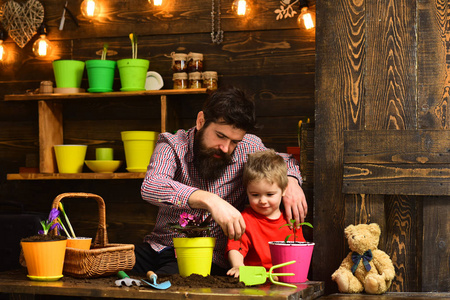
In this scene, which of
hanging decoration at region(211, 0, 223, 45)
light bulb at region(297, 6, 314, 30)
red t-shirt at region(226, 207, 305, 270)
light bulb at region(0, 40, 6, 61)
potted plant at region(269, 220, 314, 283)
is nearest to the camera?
potted plant at region(269, 220, 314, 283)

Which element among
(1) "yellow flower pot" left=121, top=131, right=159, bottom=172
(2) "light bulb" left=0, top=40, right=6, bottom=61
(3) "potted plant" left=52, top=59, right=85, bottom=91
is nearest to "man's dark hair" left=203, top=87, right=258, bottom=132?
(1) "yellow flower pot" left=121, top=131, right=159, bottom=172

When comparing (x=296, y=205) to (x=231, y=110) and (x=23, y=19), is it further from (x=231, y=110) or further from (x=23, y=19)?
(x=23, y=19)

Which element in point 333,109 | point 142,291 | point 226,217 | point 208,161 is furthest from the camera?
point 208,161

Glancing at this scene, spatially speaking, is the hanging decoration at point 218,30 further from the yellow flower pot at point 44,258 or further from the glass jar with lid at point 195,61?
the yellow flower pot at point 44,258

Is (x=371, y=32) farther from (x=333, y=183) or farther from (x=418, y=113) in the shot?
(x=333, y=183)

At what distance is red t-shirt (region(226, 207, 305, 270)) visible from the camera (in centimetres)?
213

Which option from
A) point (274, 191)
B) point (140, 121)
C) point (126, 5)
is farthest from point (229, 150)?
point (126, 5)

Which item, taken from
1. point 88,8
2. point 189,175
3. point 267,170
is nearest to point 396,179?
point 267,170

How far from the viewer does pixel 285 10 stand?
3.51m

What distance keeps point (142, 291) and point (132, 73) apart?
206 cm

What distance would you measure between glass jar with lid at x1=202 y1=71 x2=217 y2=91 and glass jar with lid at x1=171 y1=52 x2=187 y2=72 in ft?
0.43

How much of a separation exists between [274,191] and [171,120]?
1463 mm

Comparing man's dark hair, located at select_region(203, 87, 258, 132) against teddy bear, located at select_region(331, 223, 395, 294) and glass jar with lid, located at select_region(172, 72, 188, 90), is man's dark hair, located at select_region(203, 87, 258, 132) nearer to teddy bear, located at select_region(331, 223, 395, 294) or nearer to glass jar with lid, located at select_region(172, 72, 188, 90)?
teddy bear, located at select_region(331, 223, 395, 294)

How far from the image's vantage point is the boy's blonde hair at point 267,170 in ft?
7.17
